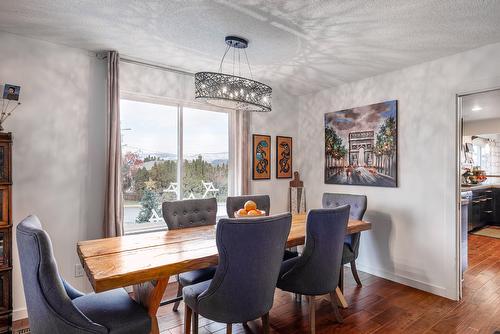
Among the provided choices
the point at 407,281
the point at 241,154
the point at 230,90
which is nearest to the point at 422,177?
the point at 407,281

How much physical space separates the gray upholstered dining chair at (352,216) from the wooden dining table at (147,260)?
926 millimetres

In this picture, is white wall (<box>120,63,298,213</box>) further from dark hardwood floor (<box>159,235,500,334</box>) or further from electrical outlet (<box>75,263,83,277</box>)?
electrical outlet (<box>75,263,83,277</box>)

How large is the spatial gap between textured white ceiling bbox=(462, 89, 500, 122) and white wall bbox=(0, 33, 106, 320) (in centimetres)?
437

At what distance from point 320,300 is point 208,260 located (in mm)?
1670

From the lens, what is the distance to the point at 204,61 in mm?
3199

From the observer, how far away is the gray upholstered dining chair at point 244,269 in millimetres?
1613

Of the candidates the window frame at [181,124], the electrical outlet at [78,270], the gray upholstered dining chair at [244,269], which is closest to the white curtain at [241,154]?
the window frame at [181,124]

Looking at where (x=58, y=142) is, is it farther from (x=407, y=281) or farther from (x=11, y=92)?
(x=407, y=281)

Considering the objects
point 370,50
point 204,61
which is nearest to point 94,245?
point 204,61

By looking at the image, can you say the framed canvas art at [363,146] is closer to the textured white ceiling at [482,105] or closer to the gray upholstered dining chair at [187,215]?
the textured white ceiling at [482,105]

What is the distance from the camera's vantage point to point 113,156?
9.54ft

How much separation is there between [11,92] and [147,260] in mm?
1968

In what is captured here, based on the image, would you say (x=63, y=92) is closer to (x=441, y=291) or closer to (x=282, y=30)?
(x=282, y=30)

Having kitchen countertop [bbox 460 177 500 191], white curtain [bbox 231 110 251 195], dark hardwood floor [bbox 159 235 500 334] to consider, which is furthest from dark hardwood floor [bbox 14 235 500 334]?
kitchen countertop [bbox 460 177 500 191]
